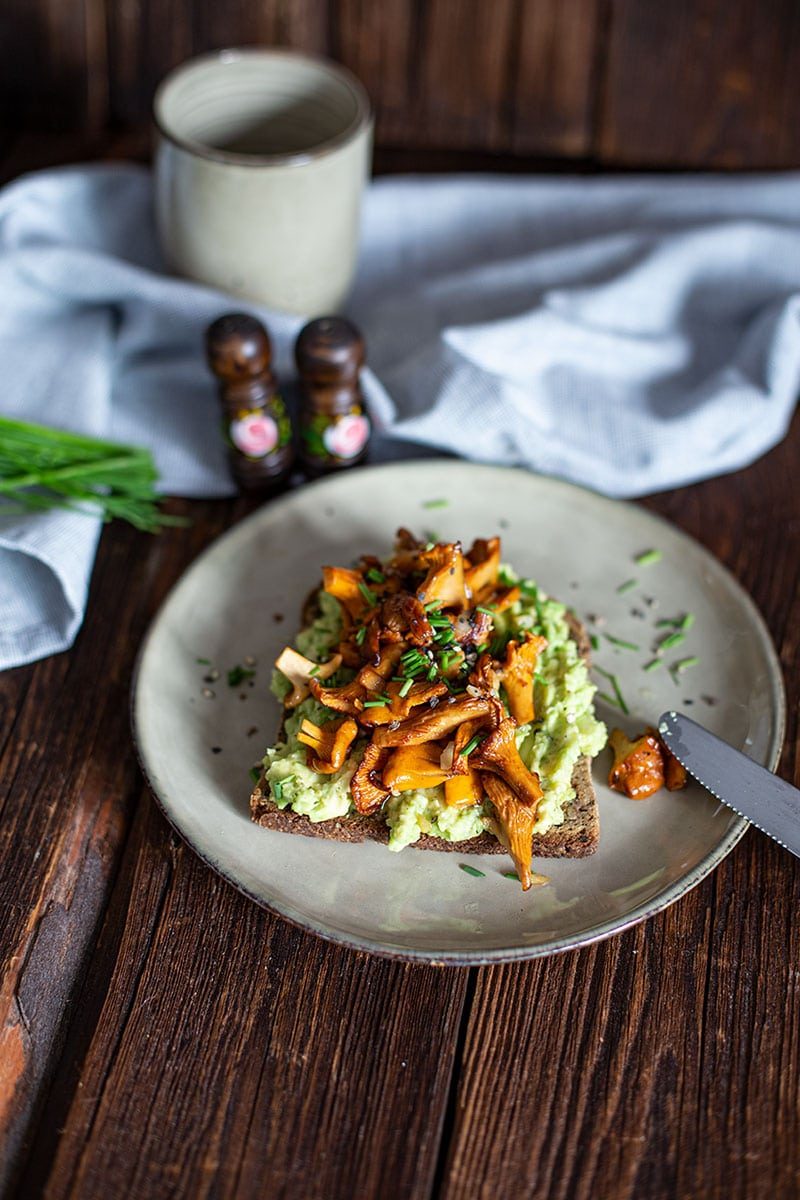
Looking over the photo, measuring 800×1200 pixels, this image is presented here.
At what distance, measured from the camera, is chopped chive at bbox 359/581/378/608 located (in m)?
2.03

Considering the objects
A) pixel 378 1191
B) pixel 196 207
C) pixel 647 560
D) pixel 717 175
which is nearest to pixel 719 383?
pixel 647 560

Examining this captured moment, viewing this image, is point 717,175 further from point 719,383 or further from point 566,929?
point 566,929

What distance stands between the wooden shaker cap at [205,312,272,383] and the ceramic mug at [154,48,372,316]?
262mm

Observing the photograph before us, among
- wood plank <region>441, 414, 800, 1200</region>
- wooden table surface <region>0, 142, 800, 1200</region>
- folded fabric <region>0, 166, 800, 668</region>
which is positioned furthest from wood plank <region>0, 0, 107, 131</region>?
wood plank <region>441, 414, 800, 1200</region>

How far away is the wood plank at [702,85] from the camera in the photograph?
2.98 m

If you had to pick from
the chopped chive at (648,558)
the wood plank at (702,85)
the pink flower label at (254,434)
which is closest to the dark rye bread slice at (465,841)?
the chopped chive at (648,558)

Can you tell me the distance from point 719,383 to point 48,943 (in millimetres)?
1853

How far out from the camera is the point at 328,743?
184cm

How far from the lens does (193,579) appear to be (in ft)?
7.51

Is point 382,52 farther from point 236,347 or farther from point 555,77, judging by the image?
point 236,347

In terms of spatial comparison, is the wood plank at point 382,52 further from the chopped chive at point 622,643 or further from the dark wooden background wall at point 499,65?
the chopped chive at point 622,643

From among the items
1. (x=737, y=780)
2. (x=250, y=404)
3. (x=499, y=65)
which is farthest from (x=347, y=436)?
(x=499, y=65)

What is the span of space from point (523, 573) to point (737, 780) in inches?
25.1

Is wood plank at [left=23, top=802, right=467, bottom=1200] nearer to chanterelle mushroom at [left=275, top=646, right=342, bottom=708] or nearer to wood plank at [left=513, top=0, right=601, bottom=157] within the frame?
chanterelle mushroom at [left=275, top=646, right=342, bottom=708]
